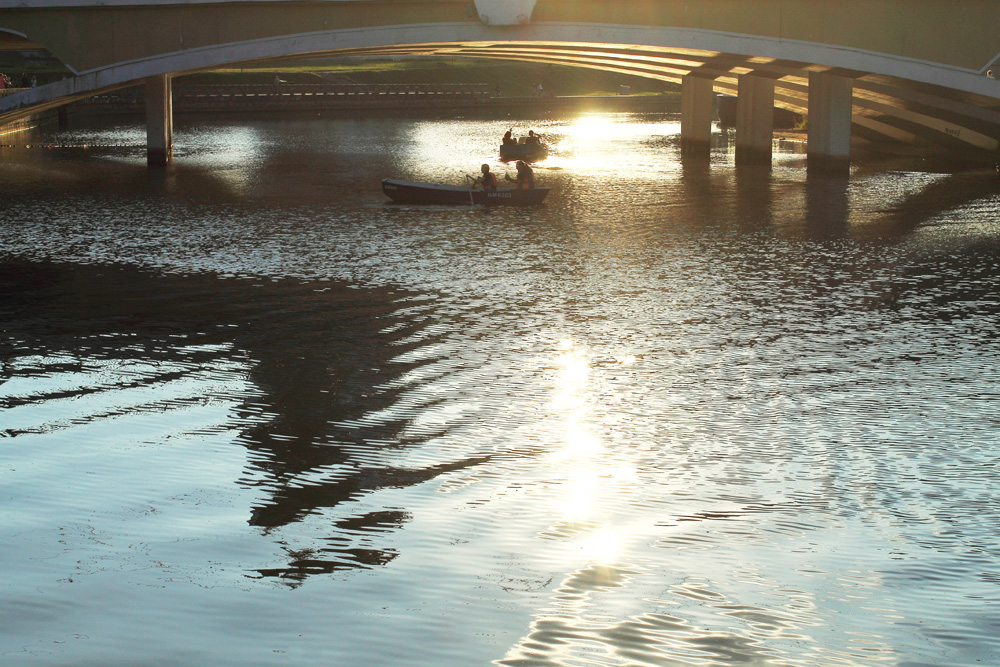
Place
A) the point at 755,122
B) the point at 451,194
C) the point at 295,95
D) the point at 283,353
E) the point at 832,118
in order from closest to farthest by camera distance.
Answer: the point at 283,353 < the point at 451,194 < the point at 832,118 < the point at 755,122 < the point at 295,95

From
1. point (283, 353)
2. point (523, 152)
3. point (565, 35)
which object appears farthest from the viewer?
point (523, 152)

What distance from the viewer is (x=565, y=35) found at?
44094 mm

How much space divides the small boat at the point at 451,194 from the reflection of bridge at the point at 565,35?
41.7ft

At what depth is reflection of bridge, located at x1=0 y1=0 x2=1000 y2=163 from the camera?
4016cm

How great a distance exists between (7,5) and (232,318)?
30.5m

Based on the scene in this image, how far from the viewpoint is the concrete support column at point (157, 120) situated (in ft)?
153

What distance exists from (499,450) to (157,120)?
135 ft

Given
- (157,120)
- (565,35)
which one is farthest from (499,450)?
(157,120)

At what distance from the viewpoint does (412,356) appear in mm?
14688

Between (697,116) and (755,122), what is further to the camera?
(697,116)

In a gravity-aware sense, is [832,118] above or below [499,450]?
above

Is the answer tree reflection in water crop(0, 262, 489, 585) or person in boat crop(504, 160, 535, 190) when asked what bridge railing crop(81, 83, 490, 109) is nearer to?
person in boat crop(504, 160, 535, 190)

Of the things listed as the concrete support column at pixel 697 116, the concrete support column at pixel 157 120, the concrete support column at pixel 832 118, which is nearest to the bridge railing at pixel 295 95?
the concrete support column at pixel 157 120

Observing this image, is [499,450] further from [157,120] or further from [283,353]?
[157,120]
